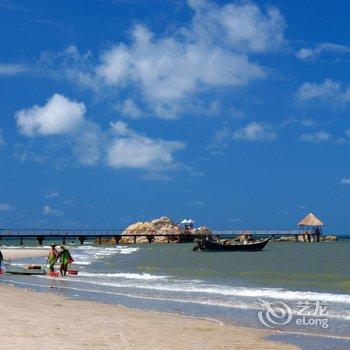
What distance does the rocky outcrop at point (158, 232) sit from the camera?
10631 centimetres

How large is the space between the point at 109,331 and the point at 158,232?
9902cm

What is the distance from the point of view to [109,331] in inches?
449

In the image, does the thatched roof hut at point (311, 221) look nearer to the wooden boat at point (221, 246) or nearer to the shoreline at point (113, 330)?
the wooden boat at point (221, 246)

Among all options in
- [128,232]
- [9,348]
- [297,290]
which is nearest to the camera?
[9,348]

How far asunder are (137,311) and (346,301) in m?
6.73

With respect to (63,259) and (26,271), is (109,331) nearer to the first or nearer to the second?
(63,259)

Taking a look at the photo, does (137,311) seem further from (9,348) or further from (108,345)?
(9,348)

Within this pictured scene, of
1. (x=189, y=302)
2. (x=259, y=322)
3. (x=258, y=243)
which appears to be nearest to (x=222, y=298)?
(x=189, y=302)

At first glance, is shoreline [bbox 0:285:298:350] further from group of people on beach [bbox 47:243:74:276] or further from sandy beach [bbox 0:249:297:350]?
group of people on beach [bbox 47:243:74:276]

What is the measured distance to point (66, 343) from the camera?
991 centimetres
